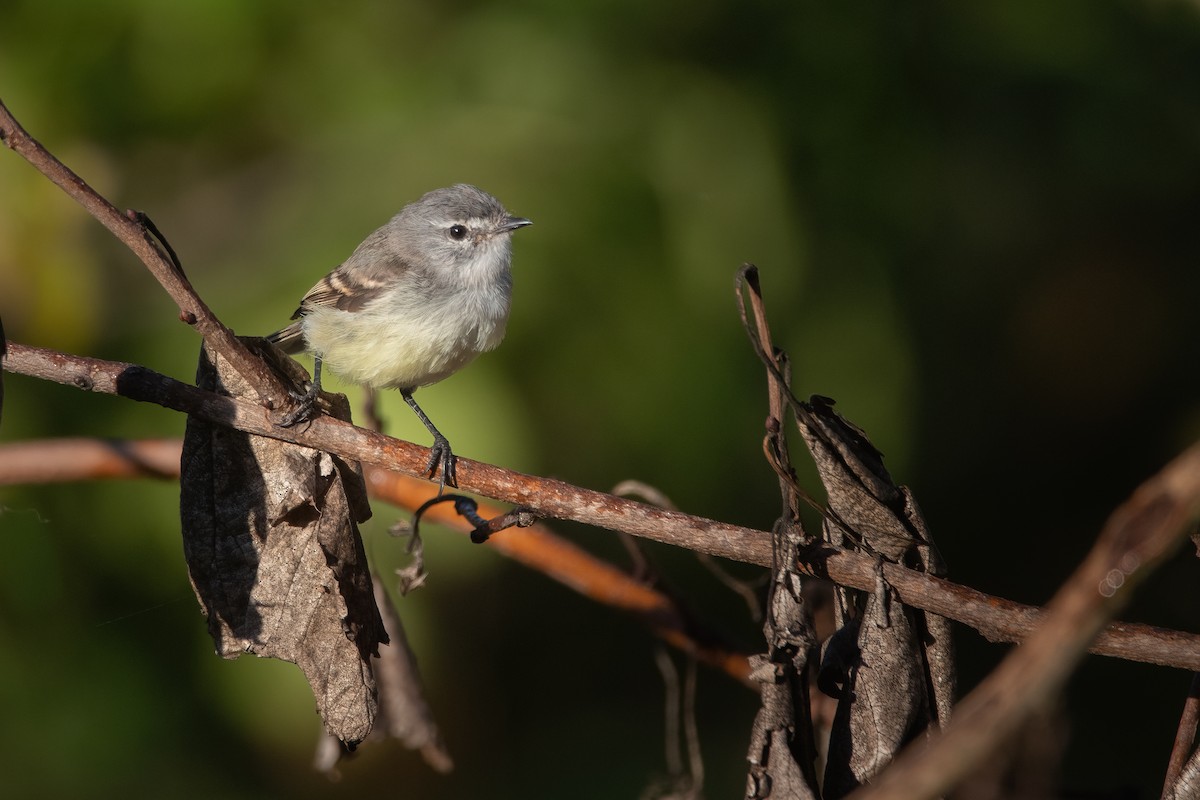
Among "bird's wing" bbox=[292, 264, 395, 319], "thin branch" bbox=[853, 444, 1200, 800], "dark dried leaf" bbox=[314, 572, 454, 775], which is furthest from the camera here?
"bird's wing" bbox=[292, 264, 395, 319]

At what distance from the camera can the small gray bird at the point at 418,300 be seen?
324 cm

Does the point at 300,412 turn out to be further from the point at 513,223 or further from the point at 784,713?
the point at 513,223

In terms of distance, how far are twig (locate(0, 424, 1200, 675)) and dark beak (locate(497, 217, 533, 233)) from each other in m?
1.20

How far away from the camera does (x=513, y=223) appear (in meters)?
3.43

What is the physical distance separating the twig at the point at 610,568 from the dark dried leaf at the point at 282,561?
168 mm

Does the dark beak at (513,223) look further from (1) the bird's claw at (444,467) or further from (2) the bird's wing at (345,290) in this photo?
(1) the bird's claw at (444,467)

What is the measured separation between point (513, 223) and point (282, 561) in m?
1.84

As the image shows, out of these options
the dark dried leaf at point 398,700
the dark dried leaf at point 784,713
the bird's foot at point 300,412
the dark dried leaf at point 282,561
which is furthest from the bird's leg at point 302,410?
the dark dried leaf at point 784,713

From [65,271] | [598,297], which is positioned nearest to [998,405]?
[598,297]

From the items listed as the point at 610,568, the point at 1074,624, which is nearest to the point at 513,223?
the point at 610,568

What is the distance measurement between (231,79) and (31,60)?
0.57 meters

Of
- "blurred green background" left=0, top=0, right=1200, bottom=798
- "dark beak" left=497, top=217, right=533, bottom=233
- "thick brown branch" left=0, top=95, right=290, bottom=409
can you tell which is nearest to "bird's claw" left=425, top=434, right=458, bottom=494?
"thick brown branch" left=0, top=95, right=290, bottom=409

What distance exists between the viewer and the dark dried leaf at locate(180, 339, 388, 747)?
1.77 metres

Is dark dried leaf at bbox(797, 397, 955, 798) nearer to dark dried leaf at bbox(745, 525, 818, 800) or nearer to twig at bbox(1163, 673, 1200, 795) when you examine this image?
dark dried leaf at bbox(745, 525, 818, 800)
